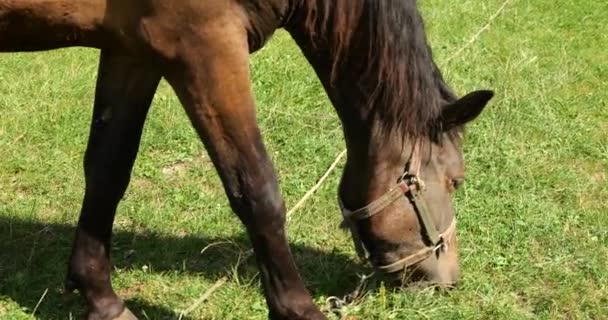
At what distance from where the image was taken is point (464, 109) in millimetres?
2885

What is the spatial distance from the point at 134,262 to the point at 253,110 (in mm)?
1404

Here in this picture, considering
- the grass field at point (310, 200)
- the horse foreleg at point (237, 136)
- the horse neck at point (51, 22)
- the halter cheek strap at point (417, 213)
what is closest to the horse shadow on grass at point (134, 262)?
the grass field at point (310, 200)

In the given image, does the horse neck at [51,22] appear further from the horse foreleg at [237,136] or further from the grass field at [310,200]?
the grass field at [310,200]

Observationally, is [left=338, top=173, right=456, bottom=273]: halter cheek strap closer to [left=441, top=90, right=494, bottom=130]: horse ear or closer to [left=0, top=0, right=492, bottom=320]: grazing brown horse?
[left=0, top=0, right=492, bottom=320]: grazing brown horse

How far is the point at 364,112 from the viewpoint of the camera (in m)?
2.90

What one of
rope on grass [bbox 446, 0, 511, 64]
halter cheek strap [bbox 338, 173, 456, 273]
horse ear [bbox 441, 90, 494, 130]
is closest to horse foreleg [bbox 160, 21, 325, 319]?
halter cheek strap [bbox 338, 173, 456, 273]

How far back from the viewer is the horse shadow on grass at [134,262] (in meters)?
3.42

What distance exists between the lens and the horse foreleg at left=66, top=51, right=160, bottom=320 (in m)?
3.03

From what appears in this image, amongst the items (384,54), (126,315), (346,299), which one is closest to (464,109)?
(384,54)

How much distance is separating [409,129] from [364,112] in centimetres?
17

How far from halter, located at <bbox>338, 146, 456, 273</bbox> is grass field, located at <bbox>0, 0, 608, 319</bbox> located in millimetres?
188

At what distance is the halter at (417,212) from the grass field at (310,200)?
188 millimetres

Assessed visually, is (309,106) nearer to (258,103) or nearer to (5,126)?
(258,103)

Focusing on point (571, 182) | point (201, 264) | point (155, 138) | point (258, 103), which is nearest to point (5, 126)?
point (155, 138)
